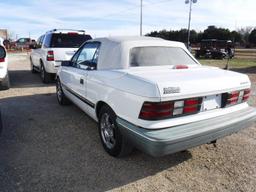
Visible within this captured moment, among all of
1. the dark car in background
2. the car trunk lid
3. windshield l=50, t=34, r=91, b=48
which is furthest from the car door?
the dark car in background

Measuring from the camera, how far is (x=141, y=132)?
113 inches

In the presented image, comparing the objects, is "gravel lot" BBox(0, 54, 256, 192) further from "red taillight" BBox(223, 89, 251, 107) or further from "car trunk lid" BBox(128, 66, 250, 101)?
"car trunk lid" BBox(128, 66, 250, 101)

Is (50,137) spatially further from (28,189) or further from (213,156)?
(213,156)

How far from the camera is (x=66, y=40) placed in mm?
8938

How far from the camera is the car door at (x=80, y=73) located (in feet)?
14.5

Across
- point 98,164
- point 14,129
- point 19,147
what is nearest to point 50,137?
point 19,147

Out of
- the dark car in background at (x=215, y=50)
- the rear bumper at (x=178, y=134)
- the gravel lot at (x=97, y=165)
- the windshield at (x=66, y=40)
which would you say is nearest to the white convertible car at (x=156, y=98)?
the rear bumper at (x=178, y=134)

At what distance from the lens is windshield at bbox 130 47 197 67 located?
12.4 feet

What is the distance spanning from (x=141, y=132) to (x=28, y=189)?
142 cm

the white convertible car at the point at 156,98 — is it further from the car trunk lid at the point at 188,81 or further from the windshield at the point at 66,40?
the windshield at the point at 66,40

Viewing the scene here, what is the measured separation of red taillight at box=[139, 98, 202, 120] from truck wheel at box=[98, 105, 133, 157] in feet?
2.11

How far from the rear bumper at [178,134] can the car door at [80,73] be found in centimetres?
141

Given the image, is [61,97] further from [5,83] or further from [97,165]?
[97,165]

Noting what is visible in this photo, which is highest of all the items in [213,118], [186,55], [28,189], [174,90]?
[186,55]
